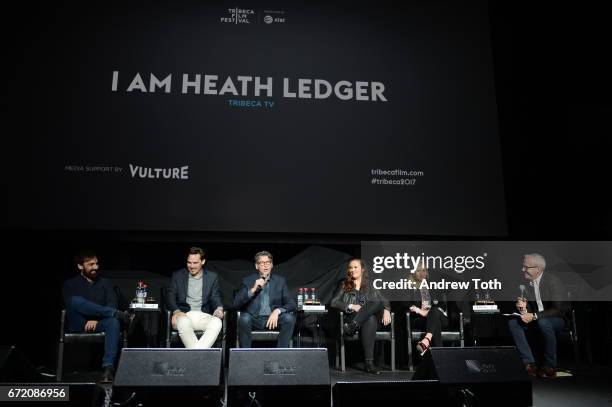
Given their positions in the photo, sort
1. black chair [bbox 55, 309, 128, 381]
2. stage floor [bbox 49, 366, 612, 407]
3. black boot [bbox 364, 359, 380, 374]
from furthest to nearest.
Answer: black boot [bbox 364, 359, 380, 374] → black chair [bbox 55, 309, 128, 381] → stage floor [bbox 49, 366, 612, 407]

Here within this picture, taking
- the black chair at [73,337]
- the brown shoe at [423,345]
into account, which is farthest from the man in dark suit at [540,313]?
the black chair at [73,337]

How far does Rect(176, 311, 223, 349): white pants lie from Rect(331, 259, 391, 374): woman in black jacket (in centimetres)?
99

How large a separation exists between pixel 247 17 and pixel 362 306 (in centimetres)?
249

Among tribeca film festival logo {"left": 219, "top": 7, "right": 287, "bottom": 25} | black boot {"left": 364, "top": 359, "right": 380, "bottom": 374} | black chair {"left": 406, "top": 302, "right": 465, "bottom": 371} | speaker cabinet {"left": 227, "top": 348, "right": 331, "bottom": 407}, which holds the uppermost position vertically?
tribeca film festival logo {"left": 219, "top": 7, "right": 287, "bottom": 25}

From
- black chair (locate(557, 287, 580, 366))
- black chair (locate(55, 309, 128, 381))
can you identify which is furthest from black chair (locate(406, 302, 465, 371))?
black chair (locate(55, 309, 128, 381))

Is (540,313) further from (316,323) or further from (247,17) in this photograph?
(247,17)

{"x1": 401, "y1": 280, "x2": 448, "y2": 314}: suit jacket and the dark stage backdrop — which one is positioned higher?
the dark stage backdrop

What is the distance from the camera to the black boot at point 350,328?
430cm

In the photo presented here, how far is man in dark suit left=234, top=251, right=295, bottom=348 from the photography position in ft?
13.5

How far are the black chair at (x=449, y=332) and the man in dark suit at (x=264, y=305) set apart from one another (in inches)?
38.1

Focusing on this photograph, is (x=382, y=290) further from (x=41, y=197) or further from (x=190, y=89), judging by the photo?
(x=41, y=197)

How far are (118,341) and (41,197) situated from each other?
1172 millimetres

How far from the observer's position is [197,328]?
4043 millimetres

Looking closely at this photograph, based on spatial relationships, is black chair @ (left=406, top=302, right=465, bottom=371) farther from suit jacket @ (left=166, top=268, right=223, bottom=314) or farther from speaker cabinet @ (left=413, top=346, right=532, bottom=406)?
speaker cabinet @ (left=413, top=346, right=532, bottom=406)
